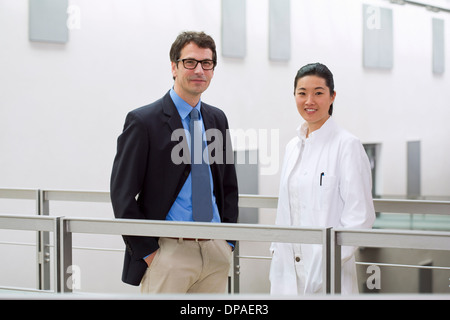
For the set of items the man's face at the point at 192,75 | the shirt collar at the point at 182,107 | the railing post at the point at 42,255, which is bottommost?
the railing post at the point at 42,255

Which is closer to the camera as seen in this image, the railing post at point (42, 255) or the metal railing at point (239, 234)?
the metal railing at point (239, 234)

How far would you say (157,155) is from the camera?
6.84 feet

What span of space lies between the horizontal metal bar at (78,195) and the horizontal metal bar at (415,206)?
139cm

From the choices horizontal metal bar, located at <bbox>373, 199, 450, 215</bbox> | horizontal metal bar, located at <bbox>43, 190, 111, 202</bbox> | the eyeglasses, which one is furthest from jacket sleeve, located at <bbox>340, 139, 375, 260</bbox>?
horizontal metal bar, located at <bbox>43, 190, 111, 202</bbox>

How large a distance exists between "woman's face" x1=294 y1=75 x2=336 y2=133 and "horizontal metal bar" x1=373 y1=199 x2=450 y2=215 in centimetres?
81

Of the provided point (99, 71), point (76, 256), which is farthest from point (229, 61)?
point (76, 256)

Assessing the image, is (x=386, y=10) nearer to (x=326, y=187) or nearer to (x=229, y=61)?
(x=229, y=61)

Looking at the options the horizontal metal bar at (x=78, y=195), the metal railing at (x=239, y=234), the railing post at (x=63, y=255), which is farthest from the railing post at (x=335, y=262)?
the horizontal metal bar at (x=78, y=195)

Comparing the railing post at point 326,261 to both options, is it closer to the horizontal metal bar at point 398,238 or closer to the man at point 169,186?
the horizontal metal bar at point 398,238

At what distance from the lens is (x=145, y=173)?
210 centimetres

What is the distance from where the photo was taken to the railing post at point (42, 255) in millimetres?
3195

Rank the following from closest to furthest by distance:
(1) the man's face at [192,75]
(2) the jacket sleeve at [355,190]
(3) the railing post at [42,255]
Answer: (2) the jacket sleeve at [355,190] → (1) the man's face at [192,75] → (3) the railing post at [42,255]
